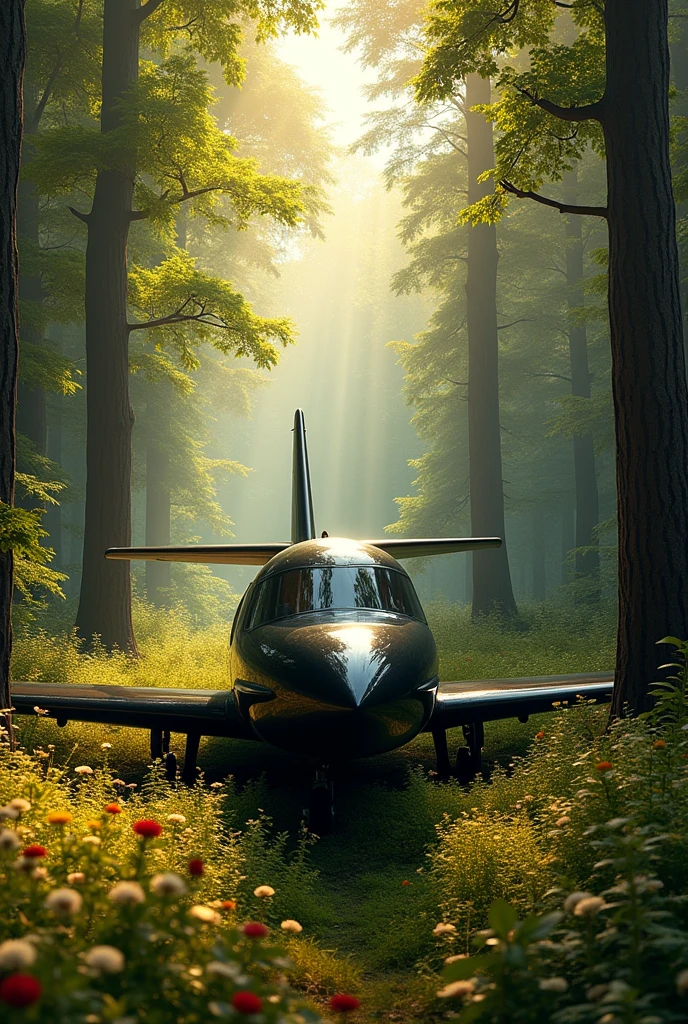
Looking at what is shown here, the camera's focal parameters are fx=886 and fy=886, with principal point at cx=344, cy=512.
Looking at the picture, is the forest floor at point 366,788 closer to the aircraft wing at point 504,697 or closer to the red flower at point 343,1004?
the aircraft wing at point 504,697

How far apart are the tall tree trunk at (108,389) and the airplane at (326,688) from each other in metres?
4.82

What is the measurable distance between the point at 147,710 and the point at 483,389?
15159 millimetres

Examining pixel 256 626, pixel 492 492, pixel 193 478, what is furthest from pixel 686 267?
pixel 193 478

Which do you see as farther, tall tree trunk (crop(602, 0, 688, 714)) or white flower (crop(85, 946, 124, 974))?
tall tree trunk (crop(602, 0, 688, 714))

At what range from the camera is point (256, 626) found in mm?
8047

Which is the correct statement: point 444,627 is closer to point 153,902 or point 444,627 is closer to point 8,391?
point 8,391

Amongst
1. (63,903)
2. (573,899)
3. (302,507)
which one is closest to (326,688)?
(573,899)

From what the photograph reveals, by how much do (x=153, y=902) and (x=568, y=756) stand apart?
14.5 feet

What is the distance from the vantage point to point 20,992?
1.56 meters

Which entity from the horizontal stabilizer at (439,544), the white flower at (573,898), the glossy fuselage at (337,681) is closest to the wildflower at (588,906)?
the white flower at (573,898)

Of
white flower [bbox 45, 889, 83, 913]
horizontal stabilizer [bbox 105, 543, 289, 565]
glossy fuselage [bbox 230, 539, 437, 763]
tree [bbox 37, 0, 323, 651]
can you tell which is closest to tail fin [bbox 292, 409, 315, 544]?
horizontal stabilizer [bbox 105, 543, 289, 565]

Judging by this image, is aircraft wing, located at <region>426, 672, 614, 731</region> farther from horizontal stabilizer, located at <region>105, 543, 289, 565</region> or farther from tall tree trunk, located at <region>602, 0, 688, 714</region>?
horizontal stabilizer, located at <region>105, 543, 289, 565</region>

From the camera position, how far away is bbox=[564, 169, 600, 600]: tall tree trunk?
26.0 metres

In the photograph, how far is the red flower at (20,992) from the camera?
5.11ft
